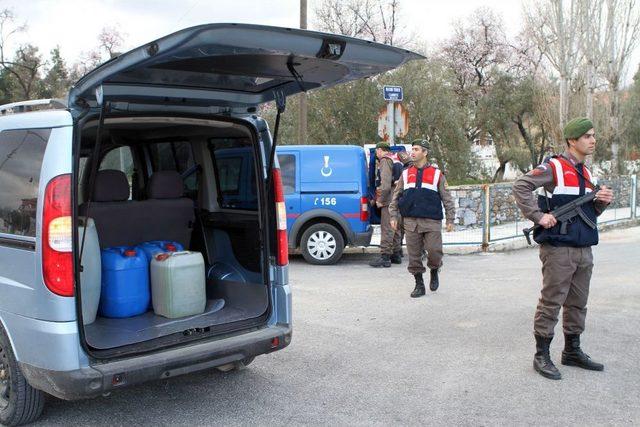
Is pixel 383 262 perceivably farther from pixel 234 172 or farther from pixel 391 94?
pixel 234 172

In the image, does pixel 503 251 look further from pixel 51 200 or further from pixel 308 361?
pixel 51 200

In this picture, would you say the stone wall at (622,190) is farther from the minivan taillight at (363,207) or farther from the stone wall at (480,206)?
the minivan taillight at (363,207)

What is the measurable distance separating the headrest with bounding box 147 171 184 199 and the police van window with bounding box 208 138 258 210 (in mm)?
334

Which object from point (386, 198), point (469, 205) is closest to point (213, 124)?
point (386, 198)

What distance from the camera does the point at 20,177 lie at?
11.8ft

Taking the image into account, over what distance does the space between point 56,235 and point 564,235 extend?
339 centimetres

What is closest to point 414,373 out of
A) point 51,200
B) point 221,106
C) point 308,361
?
point 308,361

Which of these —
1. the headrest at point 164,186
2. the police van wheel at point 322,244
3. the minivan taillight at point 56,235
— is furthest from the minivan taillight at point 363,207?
the minivan taillight at point 56,235

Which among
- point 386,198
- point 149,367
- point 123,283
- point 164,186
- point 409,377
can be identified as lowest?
point 409,377

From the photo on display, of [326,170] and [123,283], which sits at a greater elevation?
[326,170]

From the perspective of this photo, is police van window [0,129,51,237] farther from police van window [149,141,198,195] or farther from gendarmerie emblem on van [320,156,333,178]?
gendarmerie emblem on van [320,156,333,178]

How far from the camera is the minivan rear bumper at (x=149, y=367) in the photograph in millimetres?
3314

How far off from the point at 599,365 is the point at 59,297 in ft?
12.7

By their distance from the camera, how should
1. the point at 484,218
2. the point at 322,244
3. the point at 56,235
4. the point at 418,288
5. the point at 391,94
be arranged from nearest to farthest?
the point at 56,235 → the point at 418,288 → the point at 322,244 → the point at 391,94 → the point at 484,218
